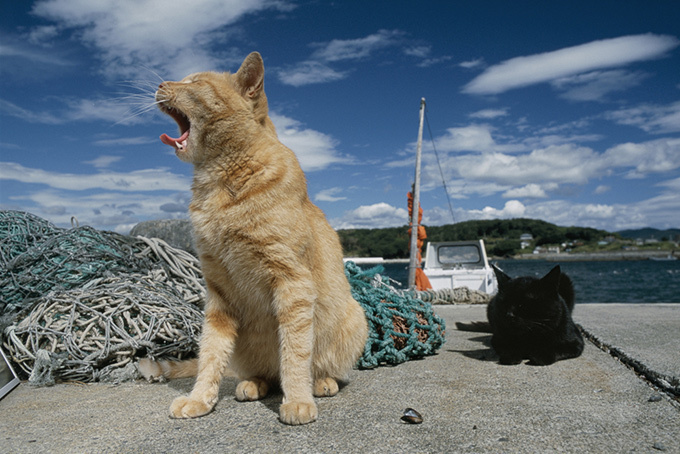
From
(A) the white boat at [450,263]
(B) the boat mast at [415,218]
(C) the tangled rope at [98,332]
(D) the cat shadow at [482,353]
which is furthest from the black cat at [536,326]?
(B) the boat mast at [415,218]

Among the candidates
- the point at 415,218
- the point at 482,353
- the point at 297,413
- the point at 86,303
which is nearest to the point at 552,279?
the point at 482,353

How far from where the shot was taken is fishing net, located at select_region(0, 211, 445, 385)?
3.26m

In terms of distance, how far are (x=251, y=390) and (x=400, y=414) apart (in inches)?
36.3

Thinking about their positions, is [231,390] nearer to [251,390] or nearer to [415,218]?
[251,390]

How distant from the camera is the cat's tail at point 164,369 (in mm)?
3176

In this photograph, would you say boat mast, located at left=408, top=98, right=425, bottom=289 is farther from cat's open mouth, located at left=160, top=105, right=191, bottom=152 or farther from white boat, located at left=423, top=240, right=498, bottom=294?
cat's open mouth, located at left=160, top=105, right=191, bottom=152

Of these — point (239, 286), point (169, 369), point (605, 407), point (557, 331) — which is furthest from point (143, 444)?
point (557, 331)

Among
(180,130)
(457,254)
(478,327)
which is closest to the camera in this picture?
(180,130)

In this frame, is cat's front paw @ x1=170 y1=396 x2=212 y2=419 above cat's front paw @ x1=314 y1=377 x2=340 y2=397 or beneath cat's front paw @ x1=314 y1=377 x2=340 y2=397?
above

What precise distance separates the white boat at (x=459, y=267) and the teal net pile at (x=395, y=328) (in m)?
6.80

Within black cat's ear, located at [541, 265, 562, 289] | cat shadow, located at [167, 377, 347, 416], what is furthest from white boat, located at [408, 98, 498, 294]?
cat shadow, located at [167, 377, 347, 416]

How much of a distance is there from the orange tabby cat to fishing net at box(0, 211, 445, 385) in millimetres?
941

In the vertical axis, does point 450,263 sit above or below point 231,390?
above

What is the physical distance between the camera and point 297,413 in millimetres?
2260
